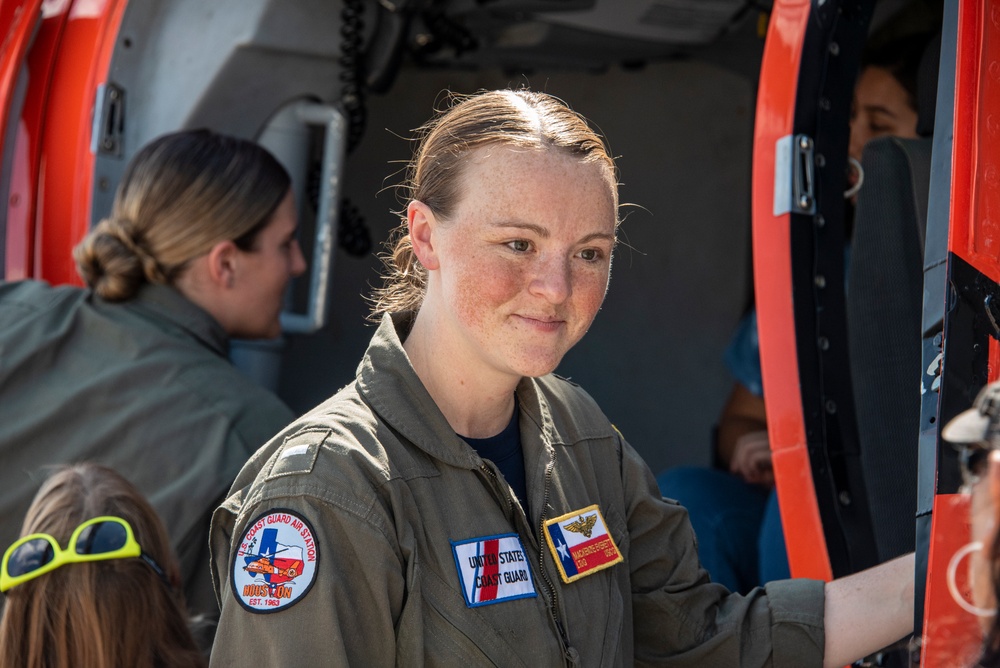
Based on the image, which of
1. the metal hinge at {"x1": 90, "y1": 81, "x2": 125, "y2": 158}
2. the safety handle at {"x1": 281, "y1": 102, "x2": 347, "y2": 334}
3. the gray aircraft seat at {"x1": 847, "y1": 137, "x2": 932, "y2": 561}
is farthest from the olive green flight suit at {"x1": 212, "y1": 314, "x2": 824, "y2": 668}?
the metal hinge at {"x1": 90, "y1": 81, "x2": 125, "y2": 158}

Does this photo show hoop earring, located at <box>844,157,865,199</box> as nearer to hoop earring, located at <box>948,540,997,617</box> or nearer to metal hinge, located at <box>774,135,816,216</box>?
metal hinge, located at <box>774,135,816,216</box>

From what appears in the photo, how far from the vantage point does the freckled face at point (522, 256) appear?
1358mm

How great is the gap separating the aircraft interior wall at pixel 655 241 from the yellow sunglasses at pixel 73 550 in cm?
203

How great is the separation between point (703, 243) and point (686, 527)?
236cm

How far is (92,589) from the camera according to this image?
1740 mm

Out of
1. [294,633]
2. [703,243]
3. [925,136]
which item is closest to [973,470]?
→ [294,633]

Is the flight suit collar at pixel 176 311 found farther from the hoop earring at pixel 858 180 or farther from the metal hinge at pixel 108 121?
the hoop earring at pixel 858 180

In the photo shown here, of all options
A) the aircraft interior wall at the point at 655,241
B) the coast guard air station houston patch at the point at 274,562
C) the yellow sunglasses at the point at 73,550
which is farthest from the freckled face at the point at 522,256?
the aircraft interior wall at the point at 655,241

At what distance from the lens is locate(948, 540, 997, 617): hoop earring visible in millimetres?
1021

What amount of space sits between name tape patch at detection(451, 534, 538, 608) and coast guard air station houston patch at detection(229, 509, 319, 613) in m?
0.19

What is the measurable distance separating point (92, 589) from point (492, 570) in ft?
2.46

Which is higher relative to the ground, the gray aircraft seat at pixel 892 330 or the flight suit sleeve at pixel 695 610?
the gray aircraft seat at pixel 892 330

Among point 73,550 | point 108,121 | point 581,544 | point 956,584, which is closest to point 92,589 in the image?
point 73,550

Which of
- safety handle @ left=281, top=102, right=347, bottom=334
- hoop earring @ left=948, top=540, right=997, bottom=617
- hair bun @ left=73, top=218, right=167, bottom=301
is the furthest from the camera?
safety handle @ left=281, top=102, right=347, bottom=334
